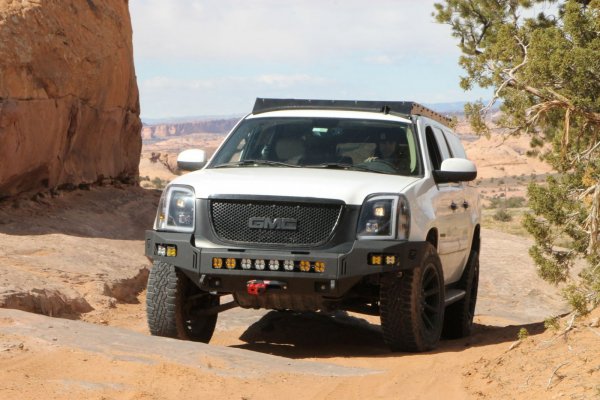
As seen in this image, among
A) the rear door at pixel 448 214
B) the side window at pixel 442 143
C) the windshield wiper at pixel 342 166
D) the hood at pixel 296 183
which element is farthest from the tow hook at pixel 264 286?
the side window at pixel 442 143

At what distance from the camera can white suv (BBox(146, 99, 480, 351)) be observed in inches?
322

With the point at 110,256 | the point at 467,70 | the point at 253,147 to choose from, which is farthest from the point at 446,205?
the point at 467,70

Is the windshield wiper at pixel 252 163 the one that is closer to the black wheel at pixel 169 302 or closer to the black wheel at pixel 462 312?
the black wheel at pixel 169 302

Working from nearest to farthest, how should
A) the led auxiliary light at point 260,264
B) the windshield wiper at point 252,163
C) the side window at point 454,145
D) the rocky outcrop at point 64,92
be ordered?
the led auxiliary light at point 260,264 < the windshield wiper at point 252,163 < the side window at point 454,145 < the rocky outcrop at point 64,92

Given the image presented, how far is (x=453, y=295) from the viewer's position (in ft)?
33.5

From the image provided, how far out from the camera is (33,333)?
23.9 feet

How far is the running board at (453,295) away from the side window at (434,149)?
1194 mm

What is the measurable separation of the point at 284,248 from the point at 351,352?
1.41 m

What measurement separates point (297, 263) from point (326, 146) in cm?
160

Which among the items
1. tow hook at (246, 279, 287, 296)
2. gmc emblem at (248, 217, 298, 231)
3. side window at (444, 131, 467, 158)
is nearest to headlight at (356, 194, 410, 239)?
gmc emblem at (248, 217, 298, 231)

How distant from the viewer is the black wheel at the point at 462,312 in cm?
1105

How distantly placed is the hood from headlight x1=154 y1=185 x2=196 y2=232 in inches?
2.6

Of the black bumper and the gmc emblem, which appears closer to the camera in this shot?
the black bumper

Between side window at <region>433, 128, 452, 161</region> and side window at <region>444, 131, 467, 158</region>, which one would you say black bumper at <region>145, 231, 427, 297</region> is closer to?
side window at <region>433, 128, 452, 161</region>
